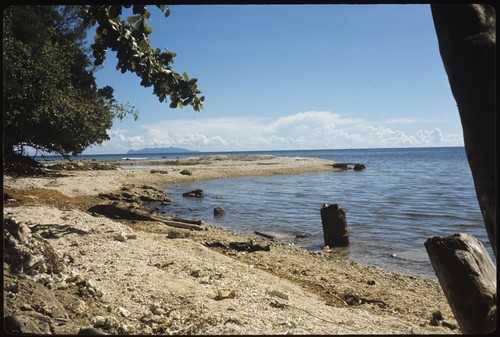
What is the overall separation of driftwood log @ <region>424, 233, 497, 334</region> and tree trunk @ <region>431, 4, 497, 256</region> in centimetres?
118

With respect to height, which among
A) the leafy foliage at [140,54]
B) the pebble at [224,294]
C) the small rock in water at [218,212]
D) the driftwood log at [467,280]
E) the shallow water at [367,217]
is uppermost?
the leafy foliage at [140,54]

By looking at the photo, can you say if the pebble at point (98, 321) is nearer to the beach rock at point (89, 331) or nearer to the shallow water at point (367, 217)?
the beach rock at point (89, 331)

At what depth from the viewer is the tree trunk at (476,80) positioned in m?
2.09

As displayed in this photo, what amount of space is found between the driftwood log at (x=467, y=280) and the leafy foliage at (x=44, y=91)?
1947 cm

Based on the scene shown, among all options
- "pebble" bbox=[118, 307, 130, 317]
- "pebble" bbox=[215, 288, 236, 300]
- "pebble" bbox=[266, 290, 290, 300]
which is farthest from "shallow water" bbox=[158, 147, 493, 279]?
"pebble" bbox=[118, 307, 130, 317]

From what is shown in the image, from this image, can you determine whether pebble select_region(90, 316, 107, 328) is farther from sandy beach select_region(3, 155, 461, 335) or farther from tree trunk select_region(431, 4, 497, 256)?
tree trunk select_region(431, 4, 497, 256)

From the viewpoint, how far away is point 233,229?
14242mm

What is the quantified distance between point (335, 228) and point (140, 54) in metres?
8.89

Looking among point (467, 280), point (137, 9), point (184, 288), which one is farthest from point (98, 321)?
point (467, 280)

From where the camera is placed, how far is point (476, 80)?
7.02 feet

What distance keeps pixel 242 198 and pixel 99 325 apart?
20169 mm

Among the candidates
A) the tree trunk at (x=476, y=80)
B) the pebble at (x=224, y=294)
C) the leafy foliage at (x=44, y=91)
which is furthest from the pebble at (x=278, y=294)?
the leafy foliage at (x=44, y=91)

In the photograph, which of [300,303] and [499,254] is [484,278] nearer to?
[499,254]

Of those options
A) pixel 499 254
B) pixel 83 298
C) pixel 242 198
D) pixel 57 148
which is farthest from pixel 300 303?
pixel 57 148
